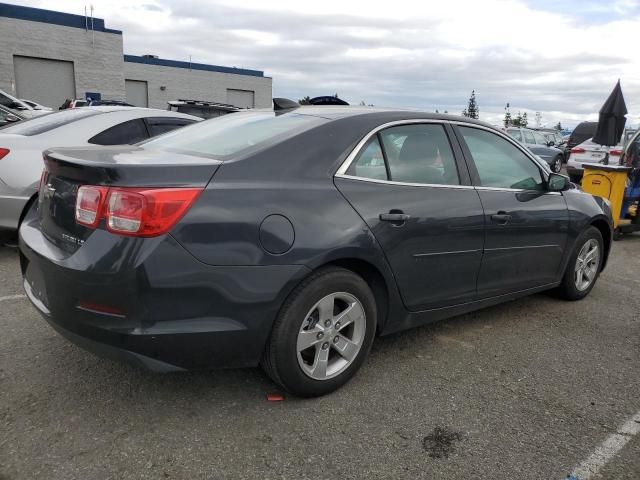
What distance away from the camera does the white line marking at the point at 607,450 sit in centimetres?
254

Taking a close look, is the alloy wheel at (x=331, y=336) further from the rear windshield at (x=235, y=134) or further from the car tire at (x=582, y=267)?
the car tire at (x=582, y=267)

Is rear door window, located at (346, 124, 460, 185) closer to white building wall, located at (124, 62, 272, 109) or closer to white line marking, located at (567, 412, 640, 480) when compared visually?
white line marking, located at (567, 412, 640, 480)

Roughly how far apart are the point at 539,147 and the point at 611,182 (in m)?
13.3

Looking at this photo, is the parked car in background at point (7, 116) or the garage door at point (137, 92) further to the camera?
the garage door at point (137, 92)

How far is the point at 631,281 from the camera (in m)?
5.90

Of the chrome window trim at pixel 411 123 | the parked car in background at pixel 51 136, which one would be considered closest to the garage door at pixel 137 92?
the parked car in background at pixel 51 136

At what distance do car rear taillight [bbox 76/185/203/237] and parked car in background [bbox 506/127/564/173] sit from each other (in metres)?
17.5

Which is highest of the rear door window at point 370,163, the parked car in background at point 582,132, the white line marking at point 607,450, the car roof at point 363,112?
the parked car in background at point 582,132

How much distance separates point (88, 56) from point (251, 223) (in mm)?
31876

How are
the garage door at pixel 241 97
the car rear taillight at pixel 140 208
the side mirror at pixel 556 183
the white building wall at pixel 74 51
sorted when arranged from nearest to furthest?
the car rear taillight at pixel 140 208 < the side mirror at pixel 556 183 < the white building wall at pixel 74 51 < the garage door at pixel 241 97

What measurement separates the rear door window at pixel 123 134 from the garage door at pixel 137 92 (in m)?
35.2

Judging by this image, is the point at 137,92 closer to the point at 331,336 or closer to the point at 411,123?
the point at 411,123

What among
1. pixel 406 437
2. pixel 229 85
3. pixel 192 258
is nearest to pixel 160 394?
pixel 192 258

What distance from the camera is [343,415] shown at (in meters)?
2.92
